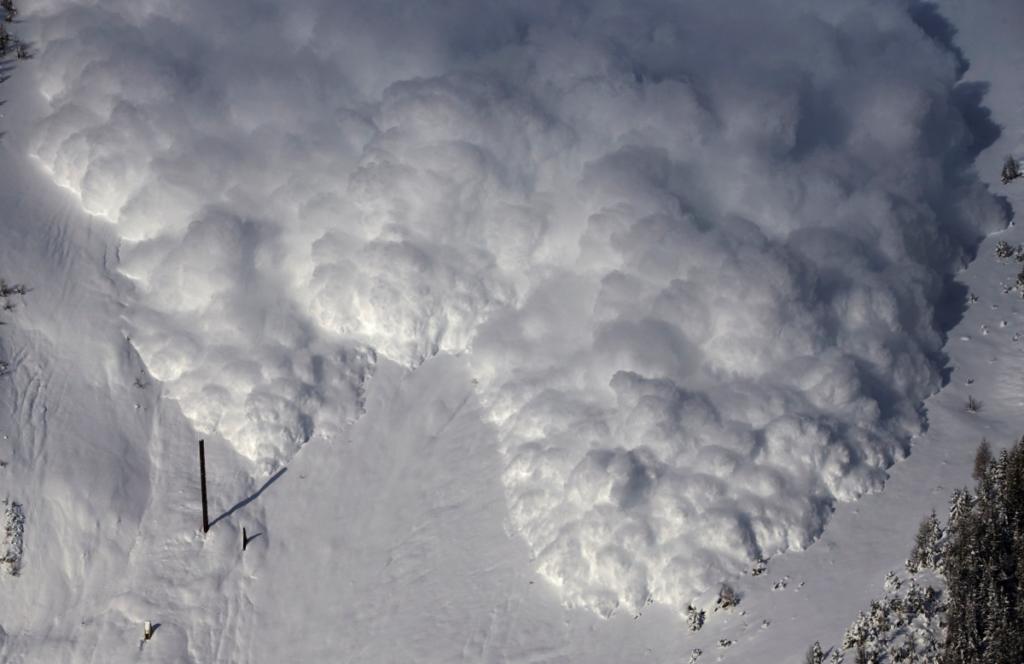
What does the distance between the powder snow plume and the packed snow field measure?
11 centimetres

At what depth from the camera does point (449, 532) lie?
35.8 metres

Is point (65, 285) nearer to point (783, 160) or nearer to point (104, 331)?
point (104, 331)

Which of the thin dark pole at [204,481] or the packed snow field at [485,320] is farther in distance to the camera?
the thin dark pole at [204,481]

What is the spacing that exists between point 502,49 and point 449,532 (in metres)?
16.1

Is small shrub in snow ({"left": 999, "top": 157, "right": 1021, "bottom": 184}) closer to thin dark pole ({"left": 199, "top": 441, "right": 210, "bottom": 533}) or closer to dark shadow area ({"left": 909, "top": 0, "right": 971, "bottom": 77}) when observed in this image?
dark shadow area ({"left": 909, "top": 0, "right": 971, "bottom": 77})

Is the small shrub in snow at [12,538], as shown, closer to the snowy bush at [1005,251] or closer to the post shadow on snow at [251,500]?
the post shadow on snow at [251,500]

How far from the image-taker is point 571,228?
39.5 metres

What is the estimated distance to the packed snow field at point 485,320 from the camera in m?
34.0

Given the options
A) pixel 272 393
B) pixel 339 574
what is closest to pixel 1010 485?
pixel 339 574

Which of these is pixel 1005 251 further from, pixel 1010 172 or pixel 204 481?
pixel 204 481

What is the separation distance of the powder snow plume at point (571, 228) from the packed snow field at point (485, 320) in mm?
108

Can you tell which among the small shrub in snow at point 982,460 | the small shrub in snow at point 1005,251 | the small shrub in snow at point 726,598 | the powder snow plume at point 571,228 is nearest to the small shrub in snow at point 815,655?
the small shrub in snow at point 726,598

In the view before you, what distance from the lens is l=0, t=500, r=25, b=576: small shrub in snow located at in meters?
34.3

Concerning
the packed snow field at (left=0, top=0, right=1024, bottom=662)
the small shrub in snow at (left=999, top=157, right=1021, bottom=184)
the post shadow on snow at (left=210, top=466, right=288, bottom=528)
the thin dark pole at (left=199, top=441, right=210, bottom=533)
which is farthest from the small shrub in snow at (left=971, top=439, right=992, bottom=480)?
the thin dark pole at (left=199, top=441, right=210, bottom=533)
